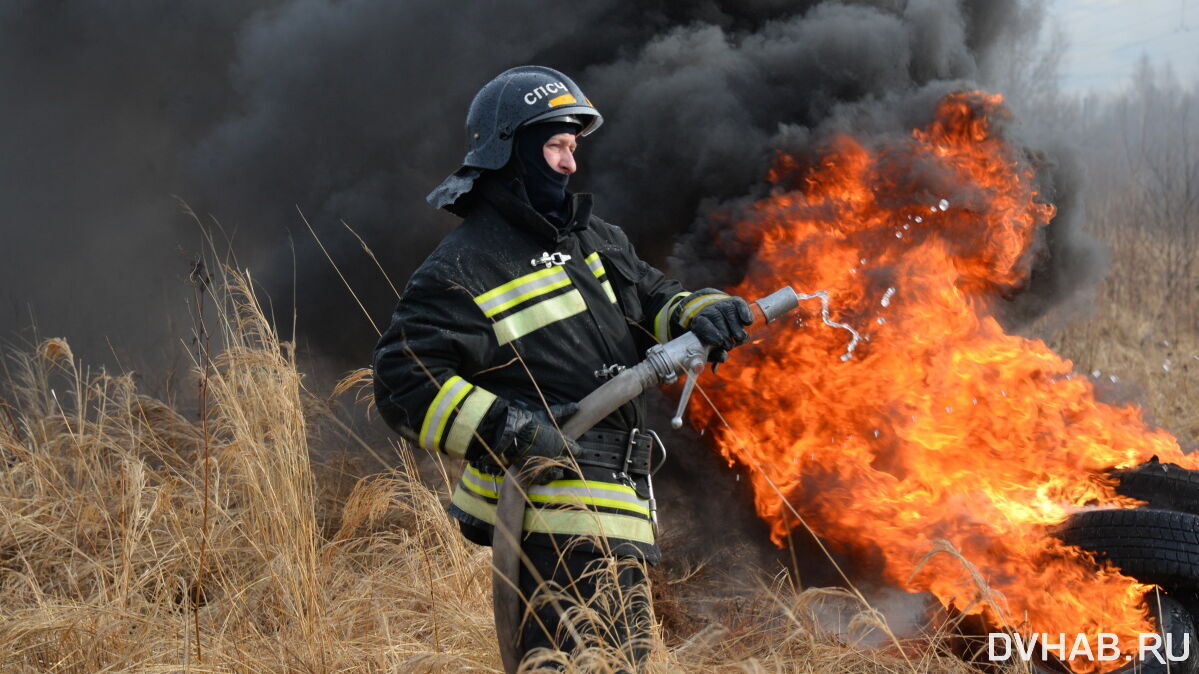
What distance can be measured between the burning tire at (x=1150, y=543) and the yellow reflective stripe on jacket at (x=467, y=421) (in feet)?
8.66

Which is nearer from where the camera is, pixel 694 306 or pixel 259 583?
pixel 694 306

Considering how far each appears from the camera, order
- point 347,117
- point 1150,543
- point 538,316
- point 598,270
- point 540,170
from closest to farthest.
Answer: point 538,316 < point 540,170 < point 598,270 < point 1150,543 < point 347,117

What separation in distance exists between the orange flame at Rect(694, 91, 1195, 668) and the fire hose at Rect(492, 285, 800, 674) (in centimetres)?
190

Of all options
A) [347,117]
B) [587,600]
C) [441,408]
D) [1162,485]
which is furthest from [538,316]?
[347,117]

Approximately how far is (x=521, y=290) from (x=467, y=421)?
0.46 metres

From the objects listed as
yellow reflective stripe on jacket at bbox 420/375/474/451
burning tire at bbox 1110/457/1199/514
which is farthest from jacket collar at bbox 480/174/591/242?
burning tire at bbox 1110/457/1199/514

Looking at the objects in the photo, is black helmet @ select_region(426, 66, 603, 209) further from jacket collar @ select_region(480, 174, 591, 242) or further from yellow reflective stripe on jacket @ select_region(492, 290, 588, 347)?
yellow reflective stripe on jacket @ select_region(492, 290, 588, 347)

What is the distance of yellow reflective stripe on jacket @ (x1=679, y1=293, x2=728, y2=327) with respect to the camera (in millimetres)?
3055

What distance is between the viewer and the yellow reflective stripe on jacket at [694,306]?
10.0 feet

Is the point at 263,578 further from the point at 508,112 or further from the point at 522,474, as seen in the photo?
the point at 508,112

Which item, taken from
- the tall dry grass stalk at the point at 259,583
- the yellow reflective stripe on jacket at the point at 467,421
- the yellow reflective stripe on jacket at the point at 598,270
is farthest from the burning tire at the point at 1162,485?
the yellow reflective stripe on jacket at the point at 467,421

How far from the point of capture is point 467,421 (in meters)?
2.54

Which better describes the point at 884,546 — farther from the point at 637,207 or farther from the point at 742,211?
the point at 637,207

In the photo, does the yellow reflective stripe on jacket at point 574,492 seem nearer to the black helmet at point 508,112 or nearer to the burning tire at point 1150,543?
the black helmet at point 508,112
